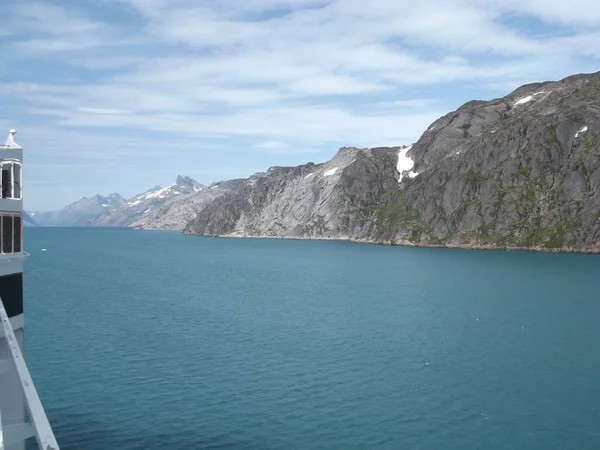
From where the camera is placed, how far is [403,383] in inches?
2341

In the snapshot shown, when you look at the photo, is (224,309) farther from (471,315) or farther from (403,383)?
(403,383)

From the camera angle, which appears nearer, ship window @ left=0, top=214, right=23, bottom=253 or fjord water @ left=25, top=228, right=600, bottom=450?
ship window @ left=0, top=214, right=23, bottom=253

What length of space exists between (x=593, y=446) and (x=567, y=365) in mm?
23013

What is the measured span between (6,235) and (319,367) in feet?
131

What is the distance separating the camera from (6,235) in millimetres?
35531

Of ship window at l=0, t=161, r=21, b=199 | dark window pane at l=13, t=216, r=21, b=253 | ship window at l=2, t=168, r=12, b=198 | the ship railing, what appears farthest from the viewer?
dark window pane at l=13, t=216, r=21, b=253

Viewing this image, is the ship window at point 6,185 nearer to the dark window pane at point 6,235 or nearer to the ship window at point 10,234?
the ship window at point 10,234

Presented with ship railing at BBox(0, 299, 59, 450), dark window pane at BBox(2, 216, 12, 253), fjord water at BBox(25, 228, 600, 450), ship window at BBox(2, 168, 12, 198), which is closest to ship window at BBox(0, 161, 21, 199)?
ship window at BBox(2, 168, 12, 198)

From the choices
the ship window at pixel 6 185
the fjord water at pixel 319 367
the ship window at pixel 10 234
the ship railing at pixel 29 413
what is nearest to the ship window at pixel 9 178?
the ship window at pixel 6 185

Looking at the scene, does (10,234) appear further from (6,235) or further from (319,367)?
(319,367)

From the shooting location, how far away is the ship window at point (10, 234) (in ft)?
116

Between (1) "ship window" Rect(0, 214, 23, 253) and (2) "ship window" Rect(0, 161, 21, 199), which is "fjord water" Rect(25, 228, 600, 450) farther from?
(2) "ship window" Rect(0, 161, 21, 199)

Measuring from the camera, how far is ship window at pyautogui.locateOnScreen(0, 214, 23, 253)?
35219mm

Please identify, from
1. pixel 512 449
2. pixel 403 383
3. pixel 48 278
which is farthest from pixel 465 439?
pixel 48 278
